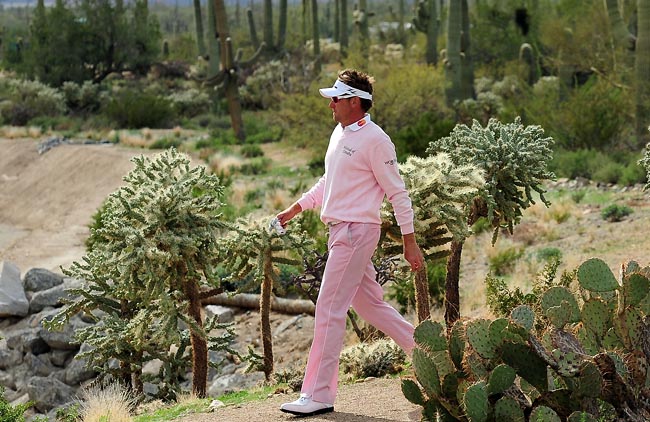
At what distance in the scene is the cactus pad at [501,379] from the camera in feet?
17.0

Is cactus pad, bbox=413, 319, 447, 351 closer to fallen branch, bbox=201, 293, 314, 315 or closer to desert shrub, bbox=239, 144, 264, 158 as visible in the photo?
fallen branch, bbox=201, 293, 314, 315

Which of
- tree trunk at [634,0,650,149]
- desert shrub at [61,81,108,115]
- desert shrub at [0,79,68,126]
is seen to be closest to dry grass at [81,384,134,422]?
tree trunk at [634,0,650,149]

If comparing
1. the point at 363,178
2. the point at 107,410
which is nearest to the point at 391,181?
the point at 363,178

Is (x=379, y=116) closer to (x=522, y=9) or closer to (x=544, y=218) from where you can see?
(x=544, y=218)

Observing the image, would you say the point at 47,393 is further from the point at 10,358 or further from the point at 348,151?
the point at 348,151

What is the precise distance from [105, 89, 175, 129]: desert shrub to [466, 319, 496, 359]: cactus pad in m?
32.1

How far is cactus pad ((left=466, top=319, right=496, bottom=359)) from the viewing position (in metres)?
5.39

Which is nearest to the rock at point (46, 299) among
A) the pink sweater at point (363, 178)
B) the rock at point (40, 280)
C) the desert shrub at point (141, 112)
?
the rock at point (40, 280)

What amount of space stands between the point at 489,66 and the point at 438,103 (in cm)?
1328

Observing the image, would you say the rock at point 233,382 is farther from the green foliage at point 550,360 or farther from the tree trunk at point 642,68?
the tree trunk at point 642,68

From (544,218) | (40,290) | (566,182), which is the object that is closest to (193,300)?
(40,290)

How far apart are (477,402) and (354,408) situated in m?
1.77

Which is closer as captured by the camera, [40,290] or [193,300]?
[193,300]

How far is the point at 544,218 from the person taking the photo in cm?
1659
